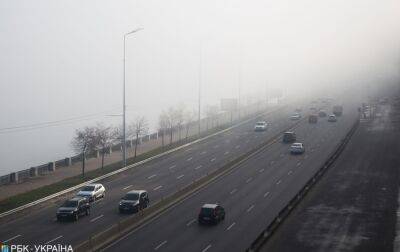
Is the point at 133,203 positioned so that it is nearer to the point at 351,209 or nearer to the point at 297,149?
the point at 351,209

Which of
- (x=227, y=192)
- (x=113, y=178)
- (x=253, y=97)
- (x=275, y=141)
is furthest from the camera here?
(x=253, y=97)

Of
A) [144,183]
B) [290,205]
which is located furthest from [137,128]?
[290,205]

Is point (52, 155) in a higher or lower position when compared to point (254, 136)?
lower

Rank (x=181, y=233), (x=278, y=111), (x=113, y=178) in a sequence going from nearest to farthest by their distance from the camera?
1. (x=181, y=233)
2. (x=113, y=178)
3. (x=278, y=111)

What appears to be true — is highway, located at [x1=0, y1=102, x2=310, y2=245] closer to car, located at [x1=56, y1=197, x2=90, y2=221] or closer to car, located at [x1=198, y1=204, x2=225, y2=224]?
car, located at [x1=56, y1=197, x2=90, y2=221]

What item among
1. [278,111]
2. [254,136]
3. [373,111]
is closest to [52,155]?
[278,111]

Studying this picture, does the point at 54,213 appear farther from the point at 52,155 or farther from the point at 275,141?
the point at 52,155

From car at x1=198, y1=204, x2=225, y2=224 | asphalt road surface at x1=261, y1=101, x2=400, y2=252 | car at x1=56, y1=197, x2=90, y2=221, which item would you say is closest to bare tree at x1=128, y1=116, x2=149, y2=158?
asphalt road surface at x1=261, y1=101, x2=400, y2=252

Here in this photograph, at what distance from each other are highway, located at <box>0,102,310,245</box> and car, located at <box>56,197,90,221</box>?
0.47 metres

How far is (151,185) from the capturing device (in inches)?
1940

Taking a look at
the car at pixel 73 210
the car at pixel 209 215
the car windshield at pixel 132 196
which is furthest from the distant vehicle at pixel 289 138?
the car at pixel 73 210

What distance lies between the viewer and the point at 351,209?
4025cm

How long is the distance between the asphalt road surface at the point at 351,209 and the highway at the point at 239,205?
1780 mm

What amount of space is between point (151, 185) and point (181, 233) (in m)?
15.9
